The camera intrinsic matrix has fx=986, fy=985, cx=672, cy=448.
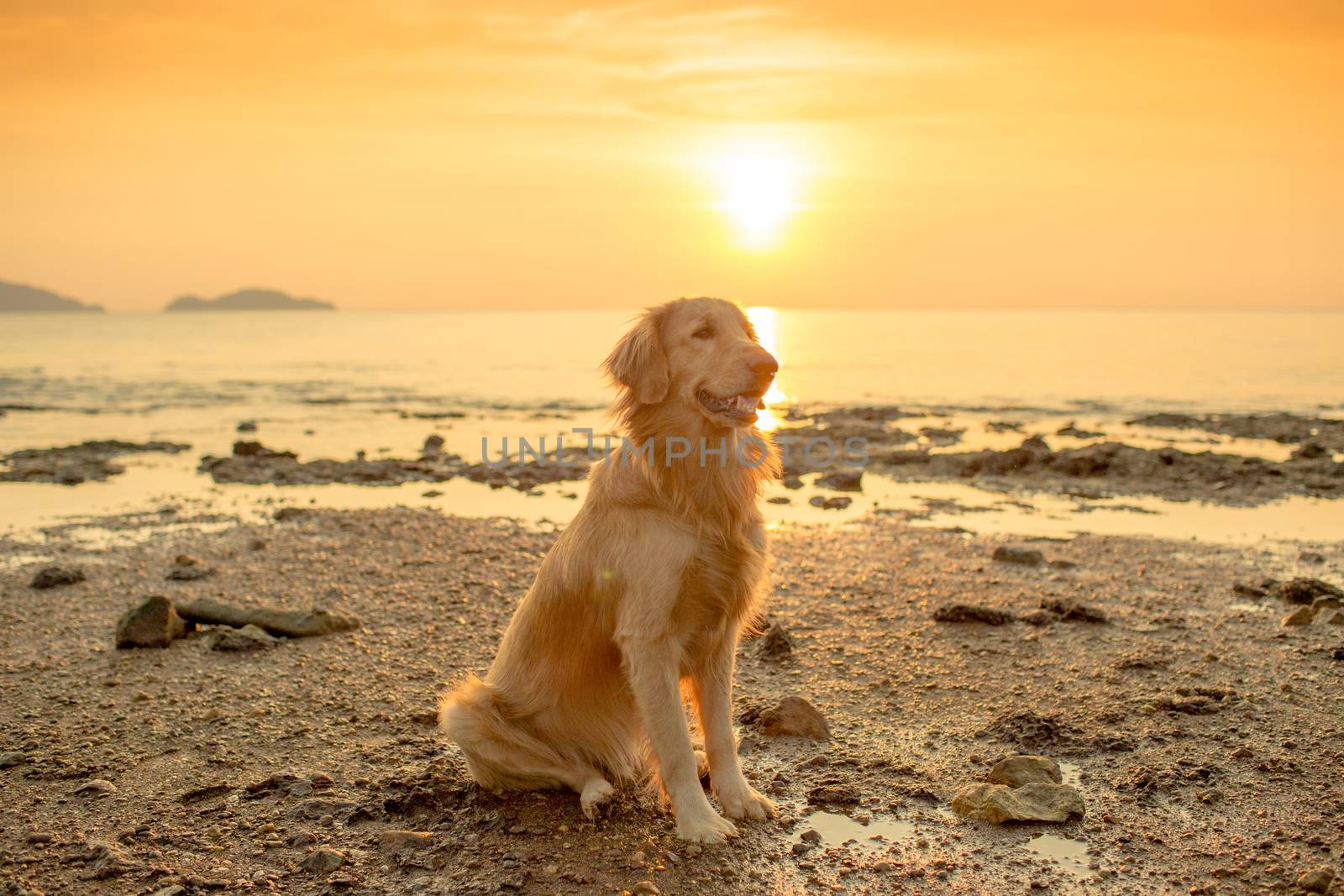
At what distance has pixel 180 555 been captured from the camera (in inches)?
339

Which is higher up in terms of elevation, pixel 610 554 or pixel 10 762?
pixel 610 554

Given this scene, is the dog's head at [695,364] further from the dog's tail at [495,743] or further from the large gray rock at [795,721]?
the large gray rock at [795,721]

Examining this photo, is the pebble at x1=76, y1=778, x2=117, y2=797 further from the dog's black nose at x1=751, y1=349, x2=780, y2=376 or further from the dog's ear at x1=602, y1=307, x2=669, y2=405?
the dog's black nose at x1=751, y1=349, x2=780, y2=376

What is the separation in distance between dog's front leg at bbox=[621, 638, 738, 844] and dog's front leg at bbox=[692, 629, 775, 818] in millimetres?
135

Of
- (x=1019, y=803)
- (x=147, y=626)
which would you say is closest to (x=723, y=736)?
(x=1019, y=803)

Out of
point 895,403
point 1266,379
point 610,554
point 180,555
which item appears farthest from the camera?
point 1266,379

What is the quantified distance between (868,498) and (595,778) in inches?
322

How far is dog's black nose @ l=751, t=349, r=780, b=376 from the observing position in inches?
160

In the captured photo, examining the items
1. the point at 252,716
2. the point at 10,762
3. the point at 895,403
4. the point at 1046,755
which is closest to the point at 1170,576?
the point at 1046,755

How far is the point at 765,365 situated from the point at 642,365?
23.3 inches

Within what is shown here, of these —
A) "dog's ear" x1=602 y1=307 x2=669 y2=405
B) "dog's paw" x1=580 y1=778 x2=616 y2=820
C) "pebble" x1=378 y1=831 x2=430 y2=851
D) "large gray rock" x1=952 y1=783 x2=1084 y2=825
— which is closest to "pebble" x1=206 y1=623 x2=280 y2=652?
"pebble" x1=378 y1=831 x2=430 y2=851

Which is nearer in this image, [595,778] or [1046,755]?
[595,778]

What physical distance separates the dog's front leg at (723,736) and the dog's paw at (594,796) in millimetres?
457

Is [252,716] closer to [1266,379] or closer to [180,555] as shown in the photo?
[180,555]
